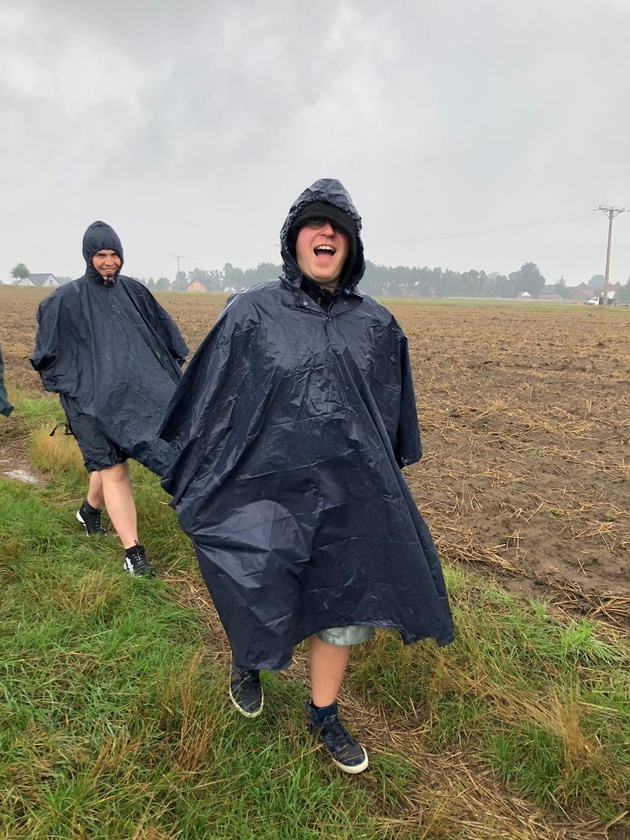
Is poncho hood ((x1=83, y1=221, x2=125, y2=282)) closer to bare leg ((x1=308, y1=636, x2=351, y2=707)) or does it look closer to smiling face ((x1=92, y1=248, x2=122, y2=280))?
smiling face ((x1=92, y1=248, x2=122, y2=280))

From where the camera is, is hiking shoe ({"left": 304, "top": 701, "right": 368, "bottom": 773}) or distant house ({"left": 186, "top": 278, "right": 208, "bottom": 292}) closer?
hiking shoe ({"left": 304, "top": 701, "right": 368, "bottom": 773})

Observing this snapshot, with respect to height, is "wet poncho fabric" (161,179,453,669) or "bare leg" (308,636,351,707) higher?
"wet poncho fabric" (161,179,453,669)

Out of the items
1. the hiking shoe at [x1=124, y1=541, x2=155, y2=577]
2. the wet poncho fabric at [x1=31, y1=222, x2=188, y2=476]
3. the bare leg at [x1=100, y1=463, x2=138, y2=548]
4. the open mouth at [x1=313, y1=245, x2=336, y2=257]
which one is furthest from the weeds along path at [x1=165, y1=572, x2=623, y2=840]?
the open mouth at [x1=313, y1=245, x2=336, y2=257]

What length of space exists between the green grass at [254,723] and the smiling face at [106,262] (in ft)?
5.34

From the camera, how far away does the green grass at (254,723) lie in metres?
1.80

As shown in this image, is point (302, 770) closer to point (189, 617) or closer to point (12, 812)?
point (12, 812)

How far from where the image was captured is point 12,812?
170 centimetres

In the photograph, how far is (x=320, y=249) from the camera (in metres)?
1.92

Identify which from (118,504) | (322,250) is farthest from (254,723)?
(322,250)

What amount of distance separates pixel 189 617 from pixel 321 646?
1.06 meters

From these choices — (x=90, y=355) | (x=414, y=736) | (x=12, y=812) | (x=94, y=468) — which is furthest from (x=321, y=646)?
(x=90, y=355)

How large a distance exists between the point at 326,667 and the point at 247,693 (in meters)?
0.36

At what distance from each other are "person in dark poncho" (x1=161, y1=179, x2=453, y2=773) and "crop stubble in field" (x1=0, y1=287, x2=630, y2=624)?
1604 millimetres

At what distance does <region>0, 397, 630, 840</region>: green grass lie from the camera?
1.80 meters
